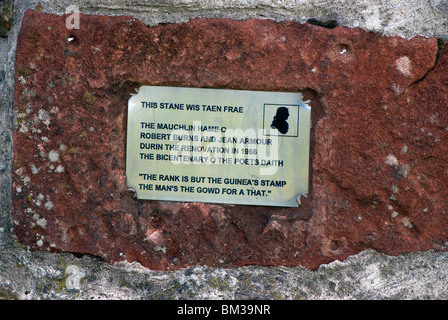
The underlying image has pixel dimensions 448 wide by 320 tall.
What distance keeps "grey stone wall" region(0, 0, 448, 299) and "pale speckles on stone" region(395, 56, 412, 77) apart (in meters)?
0.08

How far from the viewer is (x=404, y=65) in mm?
1076

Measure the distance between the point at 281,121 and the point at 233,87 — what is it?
0.55 ft

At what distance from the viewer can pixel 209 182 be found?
3.79 feet

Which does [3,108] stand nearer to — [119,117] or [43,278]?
[119,117]

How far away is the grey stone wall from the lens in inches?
43.6

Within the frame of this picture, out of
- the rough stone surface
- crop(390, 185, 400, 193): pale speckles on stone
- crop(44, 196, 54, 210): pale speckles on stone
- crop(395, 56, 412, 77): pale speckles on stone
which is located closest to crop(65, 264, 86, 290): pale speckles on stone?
the rough stone surface

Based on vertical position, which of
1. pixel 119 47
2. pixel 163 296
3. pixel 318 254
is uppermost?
pixel 119 47

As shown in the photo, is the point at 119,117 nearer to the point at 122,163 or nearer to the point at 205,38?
the point at 122,163

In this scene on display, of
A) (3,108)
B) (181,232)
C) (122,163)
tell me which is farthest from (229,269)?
(3,108)

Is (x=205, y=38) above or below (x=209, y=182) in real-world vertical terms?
above

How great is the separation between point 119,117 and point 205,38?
0.33 meters

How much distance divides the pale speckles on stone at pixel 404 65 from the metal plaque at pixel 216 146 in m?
0.28

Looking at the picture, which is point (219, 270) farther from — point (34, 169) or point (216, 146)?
point (34, 169)

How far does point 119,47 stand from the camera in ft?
3.63
